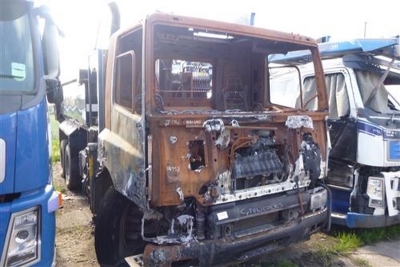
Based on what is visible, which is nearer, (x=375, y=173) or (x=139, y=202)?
(x=139, y=202)

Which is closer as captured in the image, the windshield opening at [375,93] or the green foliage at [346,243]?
the green foliage at [346,243]

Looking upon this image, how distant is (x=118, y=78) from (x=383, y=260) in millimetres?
3728

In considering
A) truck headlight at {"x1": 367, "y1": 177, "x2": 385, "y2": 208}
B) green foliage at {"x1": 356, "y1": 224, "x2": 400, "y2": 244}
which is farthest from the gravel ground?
truck headlight at {"x1": 367, "y1": 177, "x2": 385, "y2": 208}

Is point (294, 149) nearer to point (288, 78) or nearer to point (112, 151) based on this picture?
point (112, 151)

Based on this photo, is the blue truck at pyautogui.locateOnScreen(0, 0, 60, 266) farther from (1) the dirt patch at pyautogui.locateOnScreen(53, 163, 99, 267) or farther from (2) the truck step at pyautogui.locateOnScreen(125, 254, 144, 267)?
(1) the dirt patch at pyautogui.locateOnScreen(53, 163, 99, 267)

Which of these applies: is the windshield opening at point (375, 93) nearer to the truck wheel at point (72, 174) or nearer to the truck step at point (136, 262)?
the truck step at point (136, 262)

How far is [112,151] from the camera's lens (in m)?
3.65

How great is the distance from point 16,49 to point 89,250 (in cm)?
278

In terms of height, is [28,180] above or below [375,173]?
above

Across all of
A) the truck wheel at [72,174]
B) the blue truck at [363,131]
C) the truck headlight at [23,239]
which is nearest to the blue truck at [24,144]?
the truck headlight at [23,239]

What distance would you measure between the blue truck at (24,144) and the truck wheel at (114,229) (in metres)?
1.09

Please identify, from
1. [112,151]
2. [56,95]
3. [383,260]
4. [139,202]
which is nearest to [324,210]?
[383,260]

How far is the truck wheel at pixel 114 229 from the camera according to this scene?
353 centimetres

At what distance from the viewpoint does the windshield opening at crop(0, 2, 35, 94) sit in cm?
231
